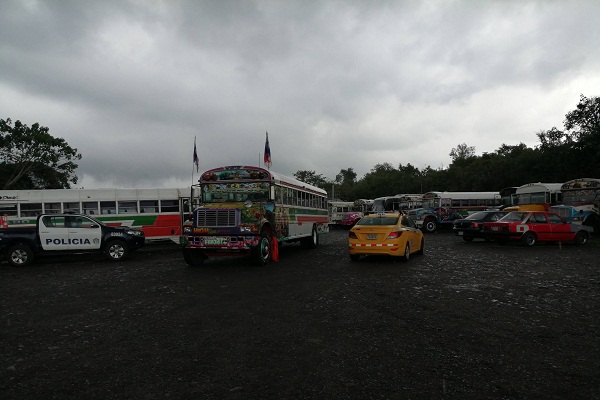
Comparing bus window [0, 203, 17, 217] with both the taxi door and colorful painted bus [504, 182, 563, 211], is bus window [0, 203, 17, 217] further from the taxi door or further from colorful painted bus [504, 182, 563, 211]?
colorful painted bus [504, 182, 563, 211]

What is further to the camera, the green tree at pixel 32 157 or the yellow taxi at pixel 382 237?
the green tree at pixel 32 157

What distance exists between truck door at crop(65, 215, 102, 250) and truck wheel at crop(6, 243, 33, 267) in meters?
1.33

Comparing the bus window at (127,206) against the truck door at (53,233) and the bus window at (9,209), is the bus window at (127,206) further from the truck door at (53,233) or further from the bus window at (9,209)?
the truck door at (53,233)

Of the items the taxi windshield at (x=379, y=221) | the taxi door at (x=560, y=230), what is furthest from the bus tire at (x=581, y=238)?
the taxi windshield at (x=379, y=221)

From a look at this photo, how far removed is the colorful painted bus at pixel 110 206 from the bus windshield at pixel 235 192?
23.6ft

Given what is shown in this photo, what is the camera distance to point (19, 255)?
46.1 ft

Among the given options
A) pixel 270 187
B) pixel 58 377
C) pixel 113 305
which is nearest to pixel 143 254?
pixel 270 187

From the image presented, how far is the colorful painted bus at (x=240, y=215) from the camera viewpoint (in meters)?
12.2

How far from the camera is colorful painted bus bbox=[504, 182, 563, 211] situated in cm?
2537

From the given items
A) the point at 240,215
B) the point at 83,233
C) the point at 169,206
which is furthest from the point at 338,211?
the point at 240,215

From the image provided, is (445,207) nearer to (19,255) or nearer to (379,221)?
(379,221)

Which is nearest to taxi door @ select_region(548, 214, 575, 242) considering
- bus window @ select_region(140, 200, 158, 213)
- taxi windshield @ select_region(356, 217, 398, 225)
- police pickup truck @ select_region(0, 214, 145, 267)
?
taxi windshield @ select_region(356, 217, 398, 225)

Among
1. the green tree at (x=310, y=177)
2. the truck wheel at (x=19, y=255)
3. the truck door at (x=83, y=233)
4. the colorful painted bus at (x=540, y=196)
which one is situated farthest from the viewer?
the green tree at (x=310, y=177)

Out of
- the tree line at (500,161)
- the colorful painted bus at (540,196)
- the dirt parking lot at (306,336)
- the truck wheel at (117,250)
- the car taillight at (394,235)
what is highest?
the tree line at (500,161)
